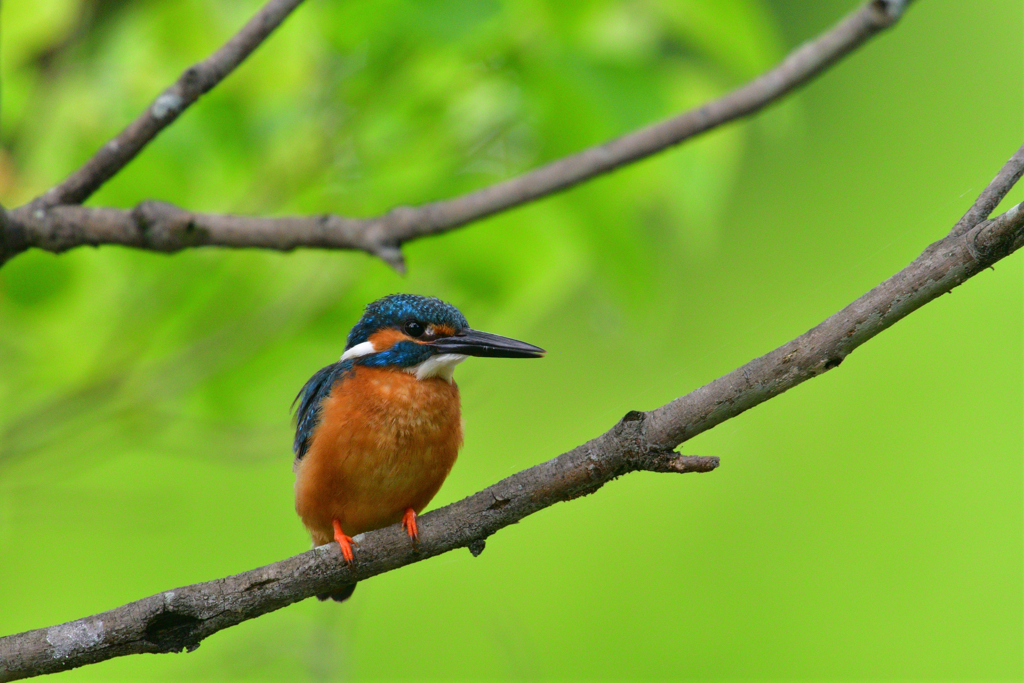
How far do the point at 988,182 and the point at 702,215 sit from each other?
4.22 feet

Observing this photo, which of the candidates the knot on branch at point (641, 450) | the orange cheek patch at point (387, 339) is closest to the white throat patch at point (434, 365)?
the orange cheek patch at point (387, 339)

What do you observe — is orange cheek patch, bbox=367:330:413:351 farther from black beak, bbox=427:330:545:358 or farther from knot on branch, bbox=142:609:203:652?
knot on branch, bbox=142:609:203:652

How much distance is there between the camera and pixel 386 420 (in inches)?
111

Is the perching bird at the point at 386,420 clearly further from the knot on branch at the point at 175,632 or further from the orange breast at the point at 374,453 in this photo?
the knot on branch at the point at 175,632

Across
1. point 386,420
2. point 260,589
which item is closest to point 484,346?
point 386,420

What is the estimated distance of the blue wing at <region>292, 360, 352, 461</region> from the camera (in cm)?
292

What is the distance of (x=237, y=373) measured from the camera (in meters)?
3.07

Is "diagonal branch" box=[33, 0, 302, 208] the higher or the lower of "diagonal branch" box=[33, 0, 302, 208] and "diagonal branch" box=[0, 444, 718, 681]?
the higher

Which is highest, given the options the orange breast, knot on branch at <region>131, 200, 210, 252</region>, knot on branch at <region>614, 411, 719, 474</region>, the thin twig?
knot on branch at <region>131, 200, 210, 252</region>

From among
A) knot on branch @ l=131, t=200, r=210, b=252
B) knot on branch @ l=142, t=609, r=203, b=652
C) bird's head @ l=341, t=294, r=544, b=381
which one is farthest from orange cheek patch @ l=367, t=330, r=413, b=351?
knot on branch @ l=142, t=609, r=203, b=652

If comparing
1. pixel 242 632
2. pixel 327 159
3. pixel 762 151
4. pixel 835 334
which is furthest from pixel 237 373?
pixel 762 151

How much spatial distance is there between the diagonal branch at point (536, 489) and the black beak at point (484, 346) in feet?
2.02

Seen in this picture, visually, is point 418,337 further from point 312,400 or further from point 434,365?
point 312,400

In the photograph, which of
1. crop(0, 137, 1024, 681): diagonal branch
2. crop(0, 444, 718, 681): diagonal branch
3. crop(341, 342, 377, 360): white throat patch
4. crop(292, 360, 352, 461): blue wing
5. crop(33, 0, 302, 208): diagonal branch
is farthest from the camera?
crop(341, 342, 377, 360): white throat patch
